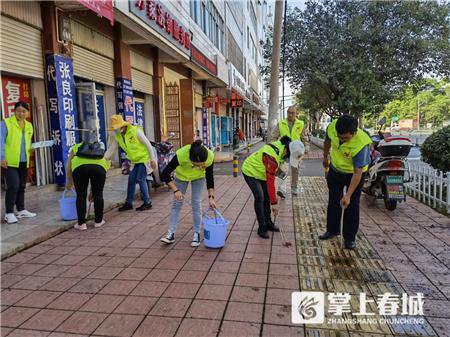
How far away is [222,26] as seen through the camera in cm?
2109

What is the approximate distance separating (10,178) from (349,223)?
4.43 meters

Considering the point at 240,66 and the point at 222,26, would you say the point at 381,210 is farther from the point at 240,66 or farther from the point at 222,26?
the point at 240,66

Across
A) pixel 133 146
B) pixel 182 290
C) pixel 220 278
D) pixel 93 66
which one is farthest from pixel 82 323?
pixel 93 66

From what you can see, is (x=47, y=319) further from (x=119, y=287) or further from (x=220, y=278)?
(x=220, y=278)

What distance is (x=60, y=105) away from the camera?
23.0 feet

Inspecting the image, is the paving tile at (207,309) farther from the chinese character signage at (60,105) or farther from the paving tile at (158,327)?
the chinese character signage at (60,105)

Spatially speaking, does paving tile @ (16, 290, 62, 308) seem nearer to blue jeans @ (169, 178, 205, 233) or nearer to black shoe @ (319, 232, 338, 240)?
blue jeans @ (169, 178, 205, 233)

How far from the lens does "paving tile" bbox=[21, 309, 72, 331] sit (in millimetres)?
2609

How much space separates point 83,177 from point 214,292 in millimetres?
2587

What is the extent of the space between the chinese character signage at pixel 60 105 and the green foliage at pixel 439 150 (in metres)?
7.05

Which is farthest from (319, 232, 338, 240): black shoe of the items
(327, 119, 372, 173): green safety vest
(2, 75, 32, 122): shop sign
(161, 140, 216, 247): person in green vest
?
(2, 75, 32, 122): shop sign

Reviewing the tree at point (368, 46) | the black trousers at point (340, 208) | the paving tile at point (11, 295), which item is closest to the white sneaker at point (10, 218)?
the paving tile at point (11, 295)

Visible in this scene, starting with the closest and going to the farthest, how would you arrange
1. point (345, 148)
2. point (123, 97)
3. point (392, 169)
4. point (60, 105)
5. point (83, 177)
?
point (345, 148) < point (83, 177) < point (392, 169) < point (60, 105) < point (123, 97)

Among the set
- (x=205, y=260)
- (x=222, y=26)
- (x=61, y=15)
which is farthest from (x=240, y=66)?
(x=205, y=260)
